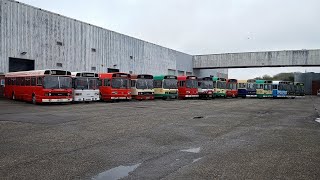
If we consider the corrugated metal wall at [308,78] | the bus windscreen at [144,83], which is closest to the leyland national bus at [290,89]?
the bus windscreen at [144,83]

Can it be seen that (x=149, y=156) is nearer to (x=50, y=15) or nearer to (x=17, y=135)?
(x=17, y=135)

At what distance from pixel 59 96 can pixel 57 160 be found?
54.3 ft

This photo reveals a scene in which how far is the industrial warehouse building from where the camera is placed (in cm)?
2775

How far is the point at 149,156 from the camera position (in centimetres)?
682

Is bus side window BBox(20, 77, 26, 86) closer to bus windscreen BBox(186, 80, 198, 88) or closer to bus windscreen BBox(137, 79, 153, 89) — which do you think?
bus windscreen BBox(137, 79, 153, 89)

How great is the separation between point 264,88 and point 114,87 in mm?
23615

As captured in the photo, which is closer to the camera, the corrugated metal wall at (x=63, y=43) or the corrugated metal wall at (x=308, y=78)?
the corrugated metal wall at (x=63, y=43)

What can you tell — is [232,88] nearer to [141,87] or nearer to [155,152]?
[141,87]

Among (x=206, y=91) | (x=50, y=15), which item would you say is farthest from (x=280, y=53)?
(x=50, y=15)

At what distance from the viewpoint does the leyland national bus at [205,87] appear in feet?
112

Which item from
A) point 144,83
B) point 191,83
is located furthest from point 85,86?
point 191,83

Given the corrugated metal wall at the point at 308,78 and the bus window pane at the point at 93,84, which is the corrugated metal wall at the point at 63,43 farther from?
the corrugated metal wall at the point at 308,78

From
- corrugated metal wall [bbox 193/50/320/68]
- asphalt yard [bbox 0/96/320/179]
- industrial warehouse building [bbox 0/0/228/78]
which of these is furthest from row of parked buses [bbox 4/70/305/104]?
corrugated metal wall [bbox 193/50/320/68]

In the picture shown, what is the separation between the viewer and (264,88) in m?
41.2
